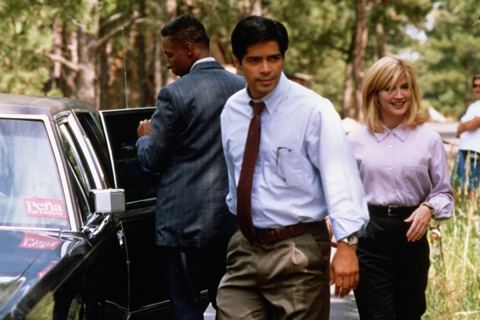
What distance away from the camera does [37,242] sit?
15.9ft

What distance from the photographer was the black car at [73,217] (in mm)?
4340

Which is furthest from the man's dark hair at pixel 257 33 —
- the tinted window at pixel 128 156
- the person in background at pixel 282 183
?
the tinted window at pixel 128 156

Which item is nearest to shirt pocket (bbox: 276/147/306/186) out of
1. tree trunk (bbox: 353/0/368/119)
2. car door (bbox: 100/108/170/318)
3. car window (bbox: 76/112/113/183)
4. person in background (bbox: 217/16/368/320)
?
person in background (bbox: 217/16/368/320)

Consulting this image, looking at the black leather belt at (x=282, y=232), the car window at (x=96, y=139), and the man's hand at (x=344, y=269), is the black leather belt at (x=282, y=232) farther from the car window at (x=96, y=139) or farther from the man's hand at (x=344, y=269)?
the car window at (x=96, y=139)

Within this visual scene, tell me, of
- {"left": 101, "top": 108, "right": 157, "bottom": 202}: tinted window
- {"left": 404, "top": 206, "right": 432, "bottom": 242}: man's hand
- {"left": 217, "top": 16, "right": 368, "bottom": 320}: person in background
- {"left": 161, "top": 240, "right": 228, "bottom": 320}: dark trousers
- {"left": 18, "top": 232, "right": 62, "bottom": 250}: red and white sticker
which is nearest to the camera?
{"left": 217, "top": 16, "right": 368, "bottom": 320}: person in background

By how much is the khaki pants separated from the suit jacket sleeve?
923 millimetres

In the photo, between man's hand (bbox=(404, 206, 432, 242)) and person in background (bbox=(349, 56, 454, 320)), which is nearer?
man's hand (bbox=(404, 206, 432, 242))

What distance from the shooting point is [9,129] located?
558cm

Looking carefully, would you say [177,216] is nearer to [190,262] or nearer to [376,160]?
[190,262]

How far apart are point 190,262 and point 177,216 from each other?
0.25 meters

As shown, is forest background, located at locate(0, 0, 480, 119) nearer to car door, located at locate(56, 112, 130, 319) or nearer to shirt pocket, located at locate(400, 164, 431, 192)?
car door, located at locate(56, 112, 130, 319)

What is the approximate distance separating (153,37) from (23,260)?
111 feet

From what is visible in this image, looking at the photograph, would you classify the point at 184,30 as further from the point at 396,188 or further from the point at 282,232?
the point at 282,232

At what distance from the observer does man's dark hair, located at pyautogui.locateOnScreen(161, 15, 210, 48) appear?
18.6ft
